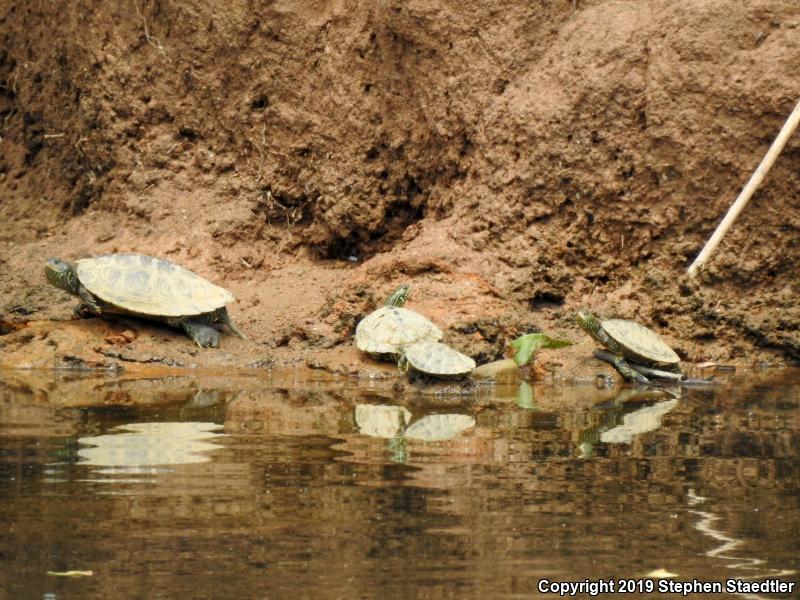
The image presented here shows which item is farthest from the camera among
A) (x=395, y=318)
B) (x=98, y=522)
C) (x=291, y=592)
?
(x=395, y=318)

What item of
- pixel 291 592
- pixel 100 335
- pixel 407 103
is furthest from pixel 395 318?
pixel 291 592

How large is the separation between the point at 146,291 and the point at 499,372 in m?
3.11

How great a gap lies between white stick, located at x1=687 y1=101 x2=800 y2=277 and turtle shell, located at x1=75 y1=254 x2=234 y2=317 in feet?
14.0

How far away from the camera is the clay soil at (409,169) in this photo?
451 inches

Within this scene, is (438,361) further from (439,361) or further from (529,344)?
(529,344)

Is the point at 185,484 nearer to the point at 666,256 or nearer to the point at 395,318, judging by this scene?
the point at 395,318

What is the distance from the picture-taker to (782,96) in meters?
11.5

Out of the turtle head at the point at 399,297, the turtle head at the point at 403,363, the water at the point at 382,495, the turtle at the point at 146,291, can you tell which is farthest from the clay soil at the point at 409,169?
the water at the point at 382,495

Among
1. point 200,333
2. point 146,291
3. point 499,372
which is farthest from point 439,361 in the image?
point 146,291

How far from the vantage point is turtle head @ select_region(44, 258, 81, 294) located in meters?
11.0

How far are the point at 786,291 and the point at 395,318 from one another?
3.71 m

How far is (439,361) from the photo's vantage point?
9555mm

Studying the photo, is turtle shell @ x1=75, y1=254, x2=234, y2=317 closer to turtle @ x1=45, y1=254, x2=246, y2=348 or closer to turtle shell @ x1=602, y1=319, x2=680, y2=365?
turtle @ x1=45, y1=254, x2=246, y2=348

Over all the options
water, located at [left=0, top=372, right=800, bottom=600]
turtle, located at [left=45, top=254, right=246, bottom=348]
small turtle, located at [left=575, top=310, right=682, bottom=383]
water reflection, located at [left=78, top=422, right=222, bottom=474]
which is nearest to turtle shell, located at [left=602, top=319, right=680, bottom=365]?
small turtle, located at [left=575, top=310, right=682, bottom=383]
